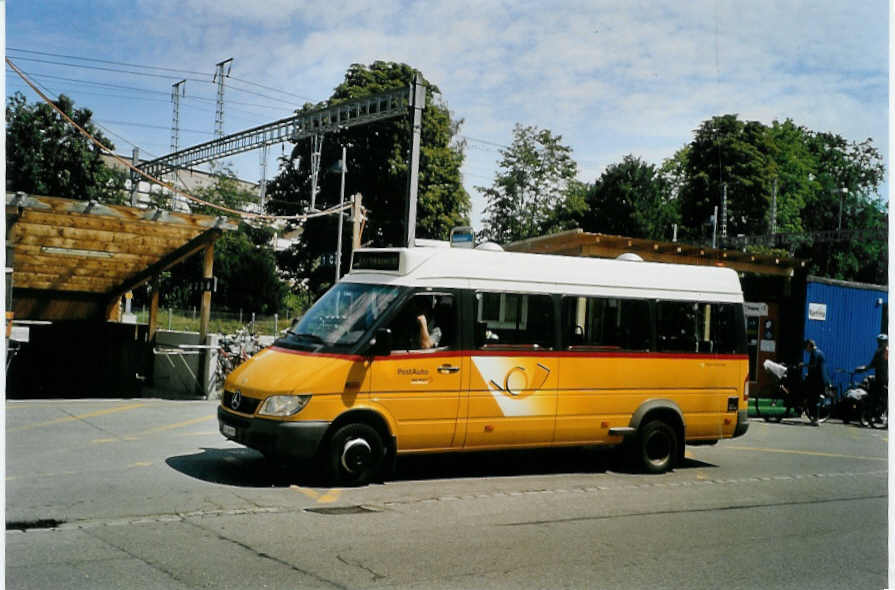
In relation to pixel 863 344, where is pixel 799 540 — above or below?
below

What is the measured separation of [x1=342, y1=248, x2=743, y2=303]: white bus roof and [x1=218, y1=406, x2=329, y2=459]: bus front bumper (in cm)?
180

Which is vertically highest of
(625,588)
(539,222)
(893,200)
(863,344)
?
(539,222)

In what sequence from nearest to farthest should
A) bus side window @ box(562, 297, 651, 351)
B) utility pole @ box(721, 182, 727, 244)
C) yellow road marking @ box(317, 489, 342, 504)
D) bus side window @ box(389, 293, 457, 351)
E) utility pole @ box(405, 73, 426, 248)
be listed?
1. yellow road marking @ box(317, 489, 342, 504)
2. bus side window @ box(389, 293, 457, 351)
3. bus side window @ box(562, 297, 651, 351)
4. utility pole @ box(405, 73, 426, 248)
5. utility pole @ box(721, 182, 727, 244)

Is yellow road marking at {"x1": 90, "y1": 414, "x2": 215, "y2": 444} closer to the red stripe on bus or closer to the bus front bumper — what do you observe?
the red stripe on bus

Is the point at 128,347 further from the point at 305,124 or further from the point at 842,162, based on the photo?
the point at 842,162

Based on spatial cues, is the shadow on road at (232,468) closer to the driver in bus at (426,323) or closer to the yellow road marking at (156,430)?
the yellow road marking at (156,430)

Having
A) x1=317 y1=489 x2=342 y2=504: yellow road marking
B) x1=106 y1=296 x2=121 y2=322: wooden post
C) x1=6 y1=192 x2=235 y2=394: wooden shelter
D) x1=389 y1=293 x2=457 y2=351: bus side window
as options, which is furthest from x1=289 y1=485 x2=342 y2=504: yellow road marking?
x1=106 y1=296 x2=121 y2=322: wooden post

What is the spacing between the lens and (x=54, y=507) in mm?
7172

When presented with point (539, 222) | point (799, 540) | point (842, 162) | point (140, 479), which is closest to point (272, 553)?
point (140, 479)

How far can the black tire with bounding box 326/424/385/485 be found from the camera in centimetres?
862

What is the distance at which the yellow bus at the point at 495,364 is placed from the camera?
8.69m

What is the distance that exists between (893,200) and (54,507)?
8.06m

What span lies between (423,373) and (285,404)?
146 cm

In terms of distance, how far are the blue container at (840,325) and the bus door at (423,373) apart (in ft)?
41.2
